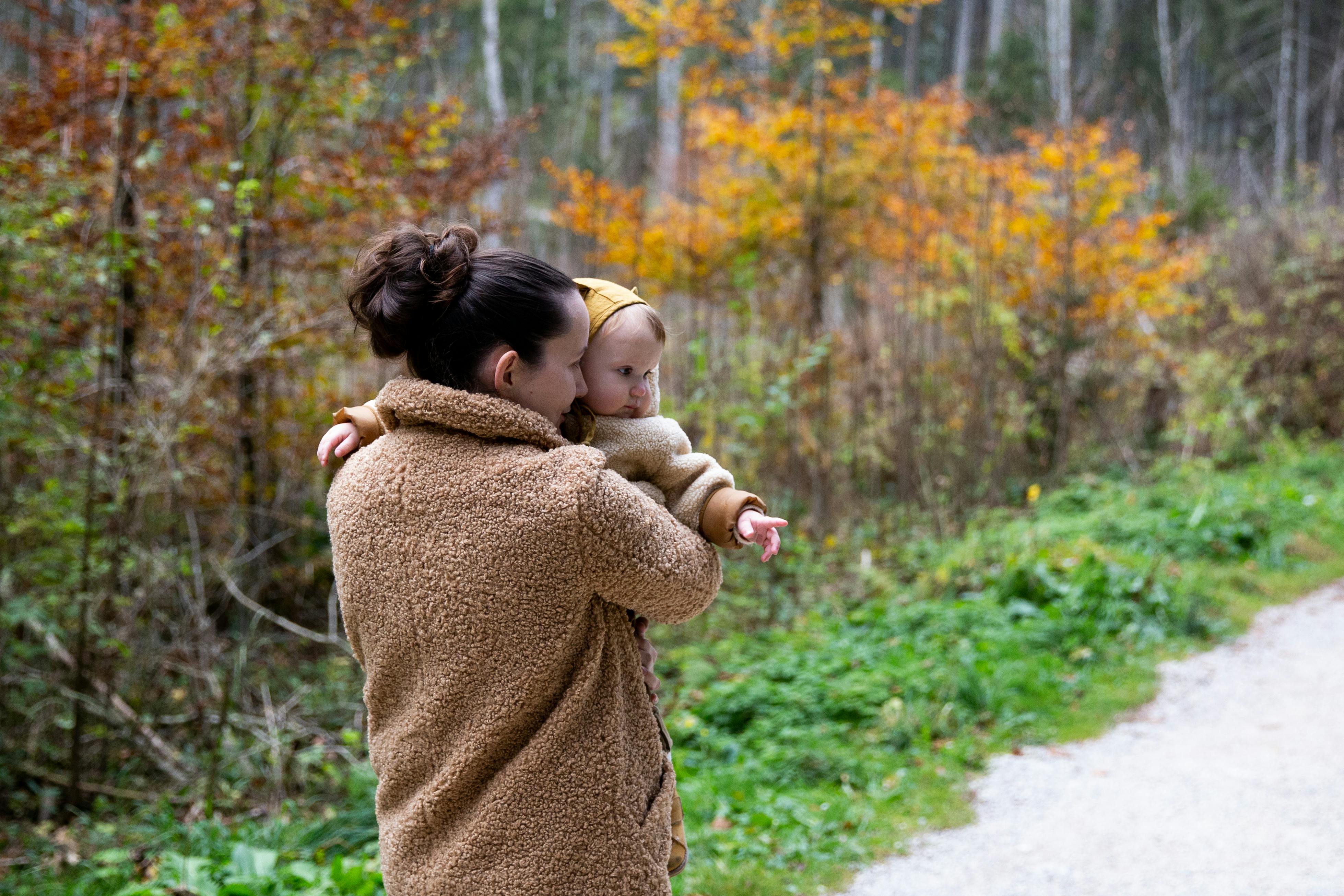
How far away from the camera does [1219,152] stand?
28.8 metres

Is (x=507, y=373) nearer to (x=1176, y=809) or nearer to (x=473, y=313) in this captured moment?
(x=473, y=313)

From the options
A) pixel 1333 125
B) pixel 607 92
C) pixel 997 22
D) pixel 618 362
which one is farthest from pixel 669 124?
pixel 618 362

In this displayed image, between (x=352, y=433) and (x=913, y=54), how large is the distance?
829 inches

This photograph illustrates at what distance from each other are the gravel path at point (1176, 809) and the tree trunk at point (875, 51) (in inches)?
290

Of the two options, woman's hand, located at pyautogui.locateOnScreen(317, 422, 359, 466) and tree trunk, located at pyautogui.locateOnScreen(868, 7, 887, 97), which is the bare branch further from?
tree trunk, located at pyautogui.locateOnScreen(868, 7, 887, 97)

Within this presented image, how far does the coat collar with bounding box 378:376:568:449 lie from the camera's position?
144cm

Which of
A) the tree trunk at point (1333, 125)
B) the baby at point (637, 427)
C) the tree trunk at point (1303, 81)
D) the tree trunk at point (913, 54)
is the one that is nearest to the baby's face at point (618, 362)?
the baby at point (637, 427)

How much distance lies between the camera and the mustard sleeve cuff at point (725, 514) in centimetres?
156

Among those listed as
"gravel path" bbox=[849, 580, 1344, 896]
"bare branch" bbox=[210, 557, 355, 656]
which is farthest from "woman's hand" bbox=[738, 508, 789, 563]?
"bare branch" bbox=[210, 557, 355, 656]

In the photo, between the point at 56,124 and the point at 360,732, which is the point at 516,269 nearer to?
the point at 360,732

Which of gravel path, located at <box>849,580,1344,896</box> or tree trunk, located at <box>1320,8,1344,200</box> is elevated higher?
tree trunk, located at <box>1320,8,1344,200</box>

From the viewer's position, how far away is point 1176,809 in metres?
4.10

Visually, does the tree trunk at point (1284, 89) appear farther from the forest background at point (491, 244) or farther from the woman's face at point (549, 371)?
the woman's face at point (549, 371)

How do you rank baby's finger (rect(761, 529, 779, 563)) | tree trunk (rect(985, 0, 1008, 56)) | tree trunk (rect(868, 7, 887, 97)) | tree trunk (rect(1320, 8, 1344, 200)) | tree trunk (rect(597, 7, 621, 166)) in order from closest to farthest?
baby's finger (rect(761, 529, 779, 563)) → tree trunk (rect(868, 7, 887, 97)) → tree trunk (rect(1320, 8, 1344, 200)) → tree trunk (rect(597, 7, 621, 166)) → tree trunk (rect(985, 0, 1008, 56))
